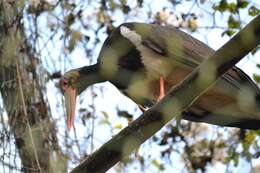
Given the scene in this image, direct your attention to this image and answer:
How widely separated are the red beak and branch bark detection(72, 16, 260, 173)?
1.04 metres

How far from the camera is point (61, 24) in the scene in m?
3.48

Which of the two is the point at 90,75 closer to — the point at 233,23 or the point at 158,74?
the point at 158,74

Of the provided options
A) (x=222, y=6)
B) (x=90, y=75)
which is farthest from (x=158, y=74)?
(x=222, y=6)

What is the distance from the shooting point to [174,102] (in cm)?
205

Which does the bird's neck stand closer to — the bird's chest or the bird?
the bird

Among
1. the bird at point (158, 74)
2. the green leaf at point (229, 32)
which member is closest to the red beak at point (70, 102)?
the bird at point (158, 74)

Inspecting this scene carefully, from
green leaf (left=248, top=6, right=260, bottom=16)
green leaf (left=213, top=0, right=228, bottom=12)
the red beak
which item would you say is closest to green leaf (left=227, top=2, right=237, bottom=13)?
green leaf (left=213, top=0, right=228, bottom=12)

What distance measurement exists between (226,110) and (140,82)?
38cm

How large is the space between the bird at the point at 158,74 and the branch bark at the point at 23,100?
0.46 ft

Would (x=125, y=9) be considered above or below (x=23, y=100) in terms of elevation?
above

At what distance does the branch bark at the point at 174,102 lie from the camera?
1886 millimetres

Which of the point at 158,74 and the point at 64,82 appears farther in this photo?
the point at 64,82

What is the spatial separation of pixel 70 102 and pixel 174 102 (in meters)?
1.21

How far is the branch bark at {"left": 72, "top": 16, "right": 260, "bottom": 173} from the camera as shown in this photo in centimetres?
189
